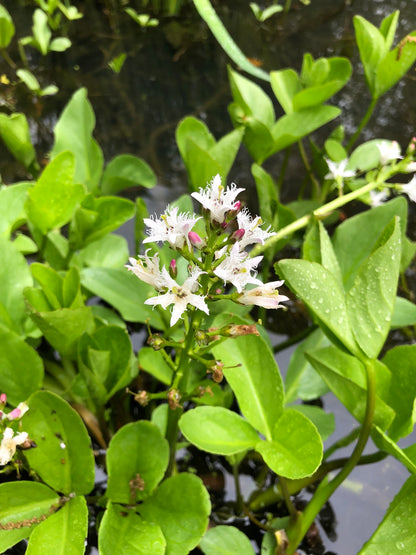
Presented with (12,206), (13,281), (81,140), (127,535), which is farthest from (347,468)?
(81,140)

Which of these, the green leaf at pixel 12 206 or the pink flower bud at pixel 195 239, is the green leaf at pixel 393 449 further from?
the green leaf at pixel 12 206

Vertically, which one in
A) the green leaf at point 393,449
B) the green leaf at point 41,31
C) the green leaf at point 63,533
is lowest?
the green leaf at point 393,449

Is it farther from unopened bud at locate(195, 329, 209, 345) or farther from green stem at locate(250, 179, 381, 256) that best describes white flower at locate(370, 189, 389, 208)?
unopened bud at locate(195, 329, 209, 345)

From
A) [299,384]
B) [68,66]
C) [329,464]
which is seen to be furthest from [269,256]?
[68,66]

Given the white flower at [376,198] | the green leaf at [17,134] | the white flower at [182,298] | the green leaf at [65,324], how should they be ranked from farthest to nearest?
the white flower at [376,198], the green leaf at [17,134], the green leaf at [65,324], the white flower at [182,298]

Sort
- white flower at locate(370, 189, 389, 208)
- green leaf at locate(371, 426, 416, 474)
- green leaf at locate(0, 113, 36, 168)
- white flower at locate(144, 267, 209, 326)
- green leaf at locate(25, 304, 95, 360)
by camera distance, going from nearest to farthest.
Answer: white flower at locate(144, 267, 209, 326) < green leaf at locate(371, 426, 416, 474) < green leaf at locate(25, 304, 95, 360) < green leaf at locate(0, 113, 36, 168) < white flower at locate(370, 189, 389, 208)

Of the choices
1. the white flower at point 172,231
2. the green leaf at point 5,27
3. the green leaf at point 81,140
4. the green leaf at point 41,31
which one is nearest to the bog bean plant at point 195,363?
the white flower at point 172,231

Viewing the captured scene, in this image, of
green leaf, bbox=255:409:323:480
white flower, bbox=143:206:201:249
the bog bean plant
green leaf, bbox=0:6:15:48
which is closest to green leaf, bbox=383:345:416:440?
the bog bean plant
